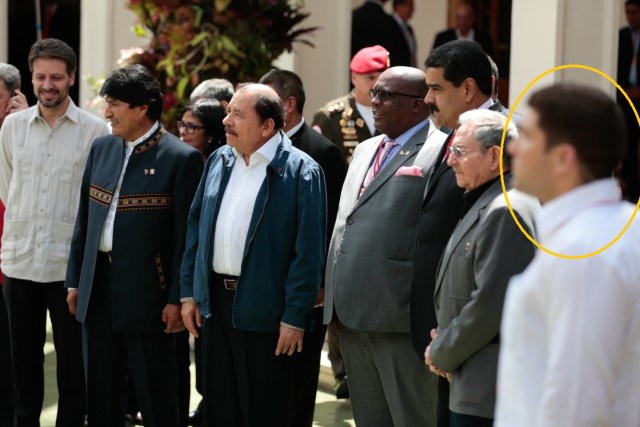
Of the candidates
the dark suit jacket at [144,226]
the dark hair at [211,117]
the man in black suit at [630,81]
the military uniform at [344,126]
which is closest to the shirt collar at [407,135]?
the dark suit jacket at [144,226]

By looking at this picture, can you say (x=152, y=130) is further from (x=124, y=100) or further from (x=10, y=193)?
(x=10, y=193)

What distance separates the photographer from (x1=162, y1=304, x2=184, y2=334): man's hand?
6125 millimetres

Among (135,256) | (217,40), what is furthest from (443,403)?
(217,40)

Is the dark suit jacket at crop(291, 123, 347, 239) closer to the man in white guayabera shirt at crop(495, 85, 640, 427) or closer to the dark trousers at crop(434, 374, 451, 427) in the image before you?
the dark trousers at crop(434, 374, 451, 427)

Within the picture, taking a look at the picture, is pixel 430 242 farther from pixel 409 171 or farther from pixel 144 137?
pixel 144 137

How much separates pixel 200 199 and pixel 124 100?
72 cm

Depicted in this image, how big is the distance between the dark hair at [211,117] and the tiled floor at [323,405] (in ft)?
6.07

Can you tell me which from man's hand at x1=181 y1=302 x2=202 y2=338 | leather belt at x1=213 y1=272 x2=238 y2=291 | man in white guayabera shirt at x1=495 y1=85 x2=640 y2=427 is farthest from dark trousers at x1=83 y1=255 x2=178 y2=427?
man in white guayabera shirt at x1=495 y1=85 x2=640 y2=427

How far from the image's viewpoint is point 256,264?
5656 millimetres

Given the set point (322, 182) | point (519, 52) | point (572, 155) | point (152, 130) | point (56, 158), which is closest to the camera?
point (572, 155)

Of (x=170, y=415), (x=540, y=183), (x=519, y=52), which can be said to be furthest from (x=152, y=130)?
(x=540, y=183)

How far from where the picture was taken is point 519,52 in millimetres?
7832

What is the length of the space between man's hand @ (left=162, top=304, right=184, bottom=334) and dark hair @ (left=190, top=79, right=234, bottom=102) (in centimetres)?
190

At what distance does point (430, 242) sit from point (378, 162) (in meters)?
0.74
